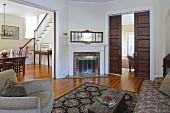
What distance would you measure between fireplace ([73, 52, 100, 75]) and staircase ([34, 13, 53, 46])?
3.45m

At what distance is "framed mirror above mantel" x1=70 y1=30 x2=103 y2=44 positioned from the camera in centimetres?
603

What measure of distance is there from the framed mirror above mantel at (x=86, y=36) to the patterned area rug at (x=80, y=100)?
250 cm

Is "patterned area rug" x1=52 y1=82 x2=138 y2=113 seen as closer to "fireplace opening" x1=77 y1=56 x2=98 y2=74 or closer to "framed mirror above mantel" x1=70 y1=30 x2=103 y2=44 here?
"fireplace opening" x1=77 y1=56 x2=98 y2=74

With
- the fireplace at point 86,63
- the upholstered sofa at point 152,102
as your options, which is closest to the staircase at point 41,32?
the fireplace at point 86,63

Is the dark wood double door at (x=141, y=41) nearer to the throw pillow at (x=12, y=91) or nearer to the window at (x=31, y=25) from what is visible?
the throw pillow at (x=12, y=91)

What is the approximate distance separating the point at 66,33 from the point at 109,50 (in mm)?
1976

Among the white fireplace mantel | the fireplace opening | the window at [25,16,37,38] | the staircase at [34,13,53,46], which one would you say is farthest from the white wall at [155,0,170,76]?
the window at [25,16,37,38]

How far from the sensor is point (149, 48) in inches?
206

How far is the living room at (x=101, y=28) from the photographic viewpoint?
446 cm

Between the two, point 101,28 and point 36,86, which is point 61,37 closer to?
point 101,28

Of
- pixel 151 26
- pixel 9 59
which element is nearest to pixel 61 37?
pixel 9 59

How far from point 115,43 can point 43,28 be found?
479 centimetres

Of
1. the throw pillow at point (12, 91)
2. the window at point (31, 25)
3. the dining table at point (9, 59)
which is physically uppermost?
the window at point (31, 25)

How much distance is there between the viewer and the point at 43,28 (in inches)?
346
